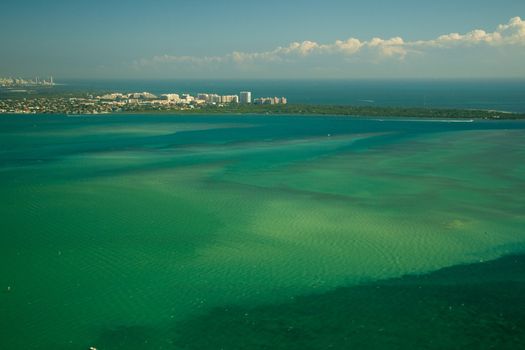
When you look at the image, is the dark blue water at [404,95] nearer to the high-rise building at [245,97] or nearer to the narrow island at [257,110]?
the high-rise building at [245,97]

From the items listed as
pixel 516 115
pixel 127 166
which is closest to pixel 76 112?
pixel 127 166

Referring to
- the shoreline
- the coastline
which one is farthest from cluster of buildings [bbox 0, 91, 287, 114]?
the shoreline

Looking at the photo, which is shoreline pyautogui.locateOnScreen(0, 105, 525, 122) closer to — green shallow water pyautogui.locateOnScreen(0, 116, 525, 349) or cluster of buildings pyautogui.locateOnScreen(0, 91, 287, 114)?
cluster of buildings pyautogui.locateOnScreen(0, 91, 287, 114)

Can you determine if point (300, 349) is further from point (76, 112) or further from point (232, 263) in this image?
point (76, 112)

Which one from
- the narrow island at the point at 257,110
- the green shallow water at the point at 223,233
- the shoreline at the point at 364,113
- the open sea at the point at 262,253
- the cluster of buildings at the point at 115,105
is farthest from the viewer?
the cluster of buildings at the point at 115,105

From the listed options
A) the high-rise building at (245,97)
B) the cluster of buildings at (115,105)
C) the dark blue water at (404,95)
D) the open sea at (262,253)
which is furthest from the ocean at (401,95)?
the open sea at (262,253)
